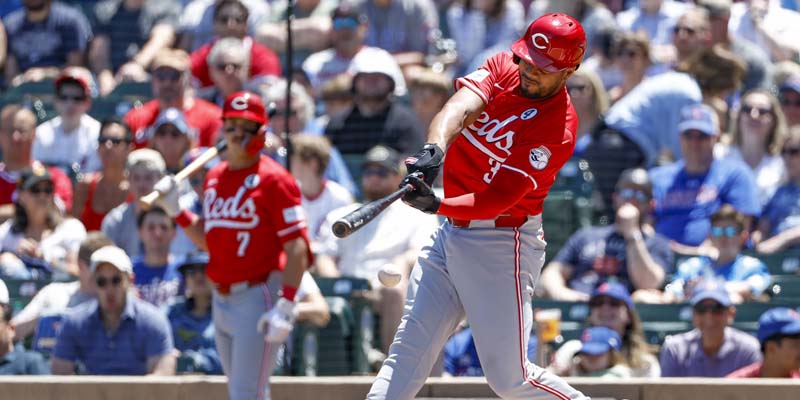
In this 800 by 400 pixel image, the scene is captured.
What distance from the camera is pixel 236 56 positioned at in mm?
8539

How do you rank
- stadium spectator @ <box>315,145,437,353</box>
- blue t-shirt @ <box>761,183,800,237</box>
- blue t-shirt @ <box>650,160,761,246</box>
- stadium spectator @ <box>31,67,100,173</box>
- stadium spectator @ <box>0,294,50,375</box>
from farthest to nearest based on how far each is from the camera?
1. stadium spectator @ <box>31,67,100,173</box>
2. blue t-shirt @ <box>650,160,761,246</box>
3. blue t-shirt @ <box>761,183,800,237</box>
4. stadium spectator @ <box>315,145,437,353</box>
5. stadium spectator @ <box>0,294,50,375</box>

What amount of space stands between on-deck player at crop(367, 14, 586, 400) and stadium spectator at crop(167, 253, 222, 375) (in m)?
2.37

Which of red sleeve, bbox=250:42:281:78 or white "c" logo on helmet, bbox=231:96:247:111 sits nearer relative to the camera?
white "c" logo on helmet, bbox=231:96:247:111

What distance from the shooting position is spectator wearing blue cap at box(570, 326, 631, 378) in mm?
6059

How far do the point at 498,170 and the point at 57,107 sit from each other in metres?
5.02

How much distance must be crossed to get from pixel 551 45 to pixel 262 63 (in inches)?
189

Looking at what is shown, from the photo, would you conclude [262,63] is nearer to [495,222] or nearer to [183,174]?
[183,174]

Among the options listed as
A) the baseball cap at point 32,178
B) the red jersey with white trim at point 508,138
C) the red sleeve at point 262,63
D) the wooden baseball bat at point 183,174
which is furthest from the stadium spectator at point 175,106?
the red jersey with white trim at point 508,138

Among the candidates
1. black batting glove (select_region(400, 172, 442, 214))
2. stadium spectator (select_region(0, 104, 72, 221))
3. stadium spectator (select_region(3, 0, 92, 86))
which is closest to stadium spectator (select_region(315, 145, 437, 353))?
stadium spectator (select_region(0, 104, 72, 221))

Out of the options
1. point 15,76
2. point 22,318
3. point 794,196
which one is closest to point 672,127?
point 794,196

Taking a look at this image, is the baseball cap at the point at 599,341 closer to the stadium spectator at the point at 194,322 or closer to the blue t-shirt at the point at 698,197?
the blue t-shirt at the point at 698,197

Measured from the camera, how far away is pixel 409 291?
4461 millimetres

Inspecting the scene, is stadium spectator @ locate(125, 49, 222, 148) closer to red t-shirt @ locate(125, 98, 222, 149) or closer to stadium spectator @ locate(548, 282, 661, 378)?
red t-shirt @ locate(125, 98, 222, 149)

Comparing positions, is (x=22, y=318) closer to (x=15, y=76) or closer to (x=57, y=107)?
(x=57, y=107)
